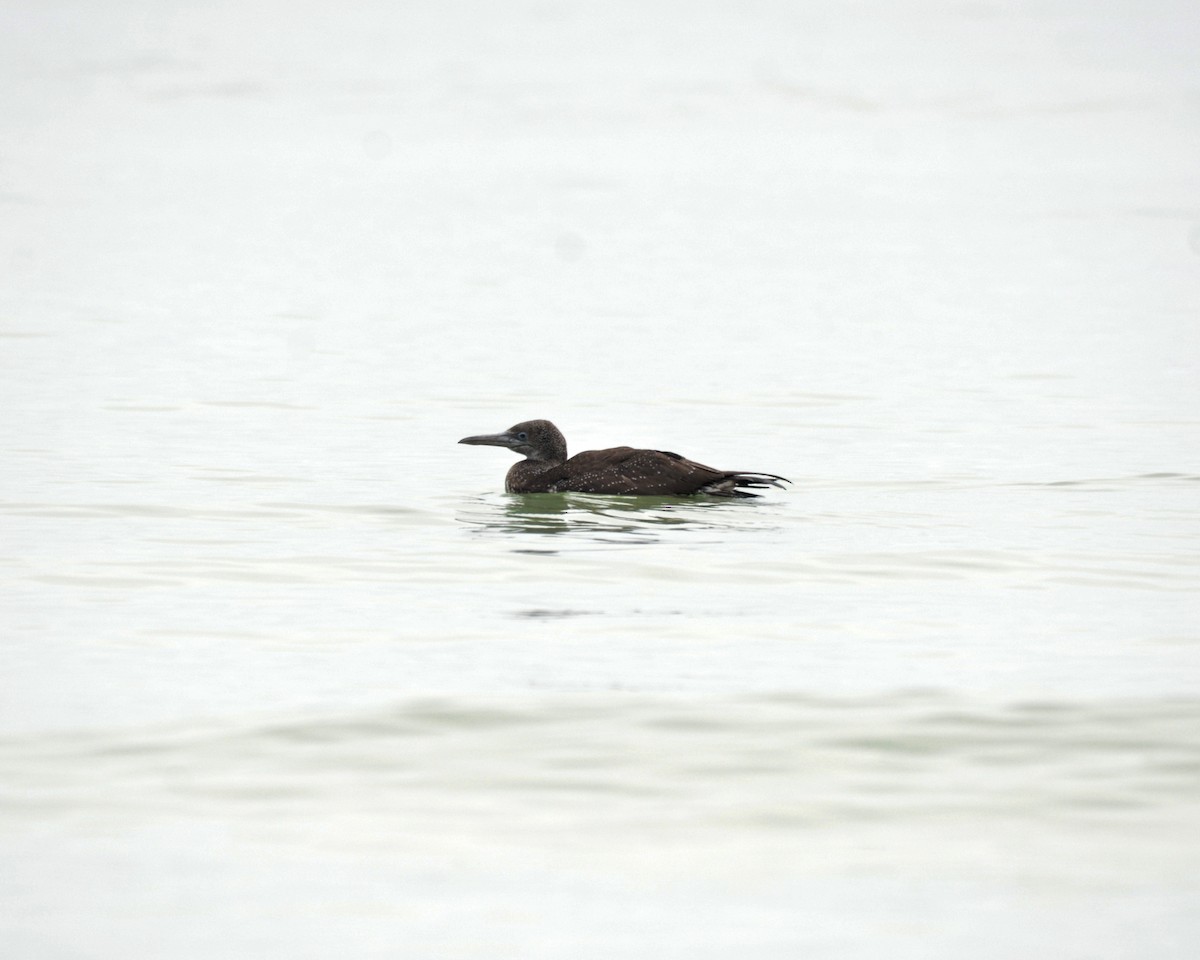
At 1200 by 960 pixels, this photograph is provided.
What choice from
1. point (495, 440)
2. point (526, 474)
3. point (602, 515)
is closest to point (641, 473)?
point (602, 515)

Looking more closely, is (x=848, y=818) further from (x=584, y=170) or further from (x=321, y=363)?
(x=584, y=170)

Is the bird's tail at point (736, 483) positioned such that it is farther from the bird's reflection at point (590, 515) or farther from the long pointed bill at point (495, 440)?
the long pointed bill at point (495, 440)

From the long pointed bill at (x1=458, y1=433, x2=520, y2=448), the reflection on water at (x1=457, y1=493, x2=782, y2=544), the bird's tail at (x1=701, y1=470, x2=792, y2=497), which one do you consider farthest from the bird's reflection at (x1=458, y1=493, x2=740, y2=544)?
the long pointed bill at (x1=458, y1=433, x2=520, y2=448)

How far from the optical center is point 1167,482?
54.0ft

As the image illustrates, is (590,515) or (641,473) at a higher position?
(641,473)

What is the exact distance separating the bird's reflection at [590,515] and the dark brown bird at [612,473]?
79 millimetres

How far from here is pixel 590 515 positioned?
14.9 meters

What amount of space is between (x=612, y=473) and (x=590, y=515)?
0.72 metres

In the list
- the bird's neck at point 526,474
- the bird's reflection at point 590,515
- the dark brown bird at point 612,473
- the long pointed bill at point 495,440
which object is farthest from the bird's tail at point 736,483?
the long pointed bill at point 495,440

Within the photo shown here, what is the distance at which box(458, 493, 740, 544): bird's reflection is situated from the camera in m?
14.1

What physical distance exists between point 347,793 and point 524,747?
0.92m

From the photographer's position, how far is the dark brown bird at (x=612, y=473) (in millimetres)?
15375

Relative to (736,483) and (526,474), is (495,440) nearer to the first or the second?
(526,474)

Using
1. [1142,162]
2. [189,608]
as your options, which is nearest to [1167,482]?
[189,608]
